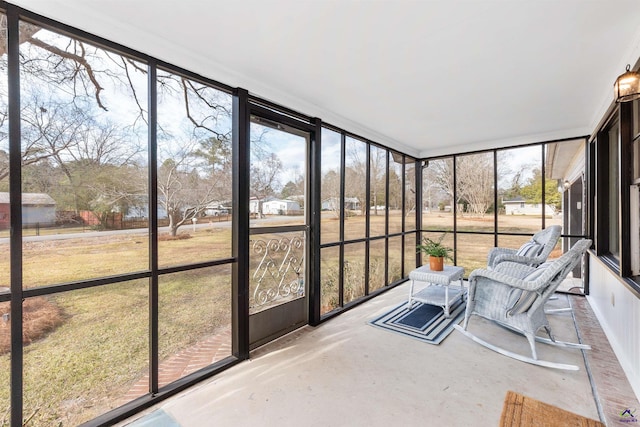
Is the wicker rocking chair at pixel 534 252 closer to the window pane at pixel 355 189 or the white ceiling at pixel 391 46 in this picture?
the white ceiling at pixel 391 46

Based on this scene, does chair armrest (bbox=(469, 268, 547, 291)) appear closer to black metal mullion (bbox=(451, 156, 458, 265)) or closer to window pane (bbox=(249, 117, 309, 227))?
window pane (bbox=(249, 117, 309, 227))

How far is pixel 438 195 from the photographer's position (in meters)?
5.87

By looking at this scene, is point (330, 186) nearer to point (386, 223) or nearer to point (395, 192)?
point (386, 223)

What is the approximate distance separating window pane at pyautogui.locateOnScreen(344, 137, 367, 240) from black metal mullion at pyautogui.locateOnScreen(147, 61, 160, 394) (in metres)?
2.47

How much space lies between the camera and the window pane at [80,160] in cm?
171

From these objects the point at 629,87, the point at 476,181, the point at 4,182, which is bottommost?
the point at 4,182

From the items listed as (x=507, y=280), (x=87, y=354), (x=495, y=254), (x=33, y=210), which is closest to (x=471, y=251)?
(x=495, y=254)

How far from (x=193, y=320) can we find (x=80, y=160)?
151cm

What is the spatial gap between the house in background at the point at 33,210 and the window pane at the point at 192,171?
0.61 metres

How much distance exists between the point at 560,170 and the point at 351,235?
5.17m

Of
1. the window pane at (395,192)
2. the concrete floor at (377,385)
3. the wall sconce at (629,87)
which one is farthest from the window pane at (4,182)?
the window pane at (395,192)

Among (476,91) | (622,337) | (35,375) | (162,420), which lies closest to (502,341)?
(622,337)

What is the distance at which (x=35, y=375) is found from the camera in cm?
176

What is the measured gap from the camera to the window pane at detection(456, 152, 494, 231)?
17.5ft
